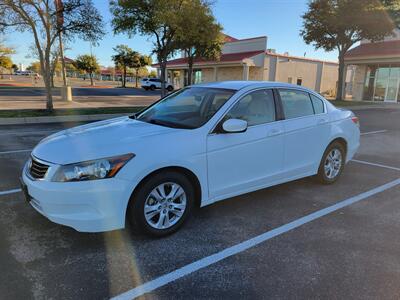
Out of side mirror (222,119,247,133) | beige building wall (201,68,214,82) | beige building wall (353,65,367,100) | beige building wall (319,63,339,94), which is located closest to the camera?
side mirror (222,119,247,133)

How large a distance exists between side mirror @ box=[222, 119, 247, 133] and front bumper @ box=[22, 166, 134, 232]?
1.20m

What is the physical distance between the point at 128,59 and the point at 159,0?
32308 millimetres

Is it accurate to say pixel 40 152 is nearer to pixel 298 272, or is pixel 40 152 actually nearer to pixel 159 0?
pixel 298 272

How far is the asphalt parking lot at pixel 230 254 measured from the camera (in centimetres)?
272

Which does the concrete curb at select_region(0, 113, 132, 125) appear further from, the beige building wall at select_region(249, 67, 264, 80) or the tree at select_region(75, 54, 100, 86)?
the tree at select_region(75, 54, 100, 86)

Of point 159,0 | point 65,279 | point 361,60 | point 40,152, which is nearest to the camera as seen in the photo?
point 65,279

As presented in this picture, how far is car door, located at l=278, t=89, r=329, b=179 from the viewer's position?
450 centimetres

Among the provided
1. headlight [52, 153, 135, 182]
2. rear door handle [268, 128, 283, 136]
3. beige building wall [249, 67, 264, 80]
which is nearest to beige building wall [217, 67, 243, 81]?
beige building wall [249, 67, 264, 80]

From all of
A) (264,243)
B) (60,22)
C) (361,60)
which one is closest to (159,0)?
(60,22)

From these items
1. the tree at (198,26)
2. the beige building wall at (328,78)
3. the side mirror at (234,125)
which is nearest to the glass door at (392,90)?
the beige building wall at (328,78)

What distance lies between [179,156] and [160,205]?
538 mm

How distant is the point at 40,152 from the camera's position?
134 inches

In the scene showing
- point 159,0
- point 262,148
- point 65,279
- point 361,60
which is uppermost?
point 159,0

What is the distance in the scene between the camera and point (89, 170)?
9.96 ft
